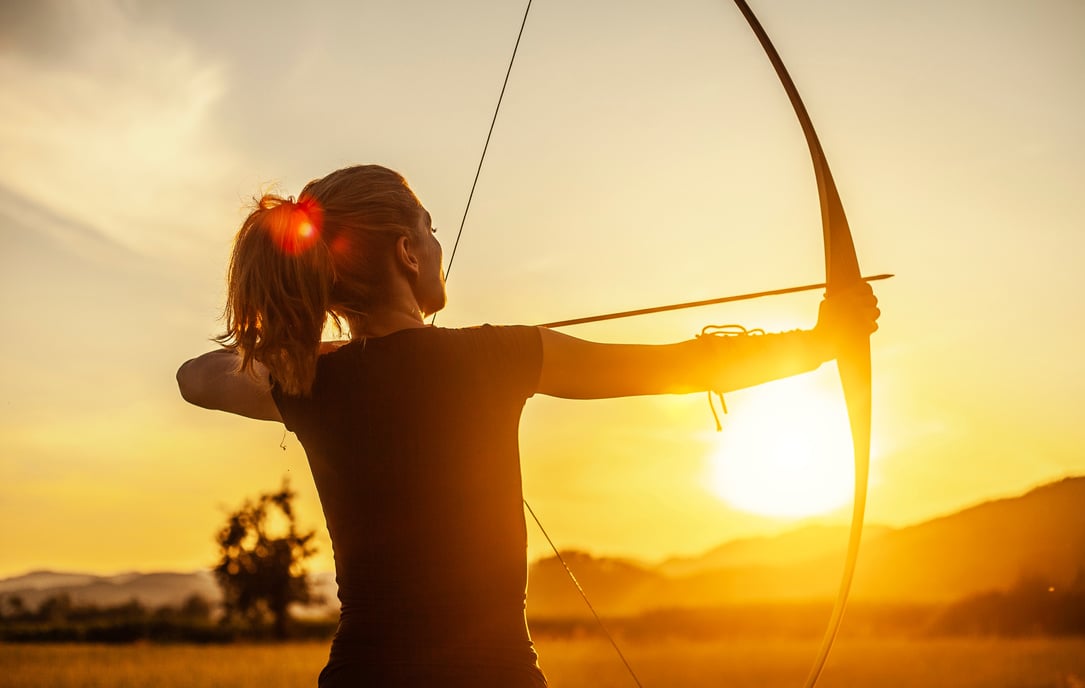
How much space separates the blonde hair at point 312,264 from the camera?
157 centimetres

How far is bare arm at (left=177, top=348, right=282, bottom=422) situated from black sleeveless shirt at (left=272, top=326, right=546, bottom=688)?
211mm

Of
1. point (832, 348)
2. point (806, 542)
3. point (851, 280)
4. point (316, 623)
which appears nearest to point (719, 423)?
point (832, 348)

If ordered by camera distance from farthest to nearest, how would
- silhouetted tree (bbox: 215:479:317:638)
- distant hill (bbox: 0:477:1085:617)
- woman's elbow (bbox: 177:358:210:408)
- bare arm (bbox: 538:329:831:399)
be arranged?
silhouetted tree (bbox: 215:479:317:638), distant hill (bbox: 0:477:1085:617), woman's elbow (bbox: 177:358:210:408), bare arm (bbox: 538:329:831:399)

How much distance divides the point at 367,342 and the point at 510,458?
0.90 ft

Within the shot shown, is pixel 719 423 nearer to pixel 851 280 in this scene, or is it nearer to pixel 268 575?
pixel 851 280

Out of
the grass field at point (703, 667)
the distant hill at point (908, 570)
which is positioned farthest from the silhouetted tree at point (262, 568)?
the grass field at point (703, 667)

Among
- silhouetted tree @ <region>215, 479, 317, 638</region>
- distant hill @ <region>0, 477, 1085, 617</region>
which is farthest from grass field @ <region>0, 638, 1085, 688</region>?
silhouetted tree @ <region>215, 479, 317, 638</region>

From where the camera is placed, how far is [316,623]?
3791cm

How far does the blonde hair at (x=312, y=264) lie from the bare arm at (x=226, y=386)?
81 mm

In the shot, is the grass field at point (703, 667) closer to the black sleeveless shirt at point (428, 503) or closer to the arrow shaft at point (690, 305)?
the arrow shaft at point (690, 305)

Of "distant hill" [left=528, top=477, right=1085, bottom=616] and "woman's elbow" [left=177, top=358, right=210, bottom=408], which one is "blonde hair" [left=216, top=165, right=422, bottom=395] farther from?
Answer: "distant hill" [left=528, top=477, right=1085, bottom=616]

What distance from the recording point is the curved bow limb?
2.17 metres

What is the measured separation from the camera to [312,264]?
1.58 metres

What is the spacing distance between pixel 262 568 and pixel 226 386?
38.7 meters
